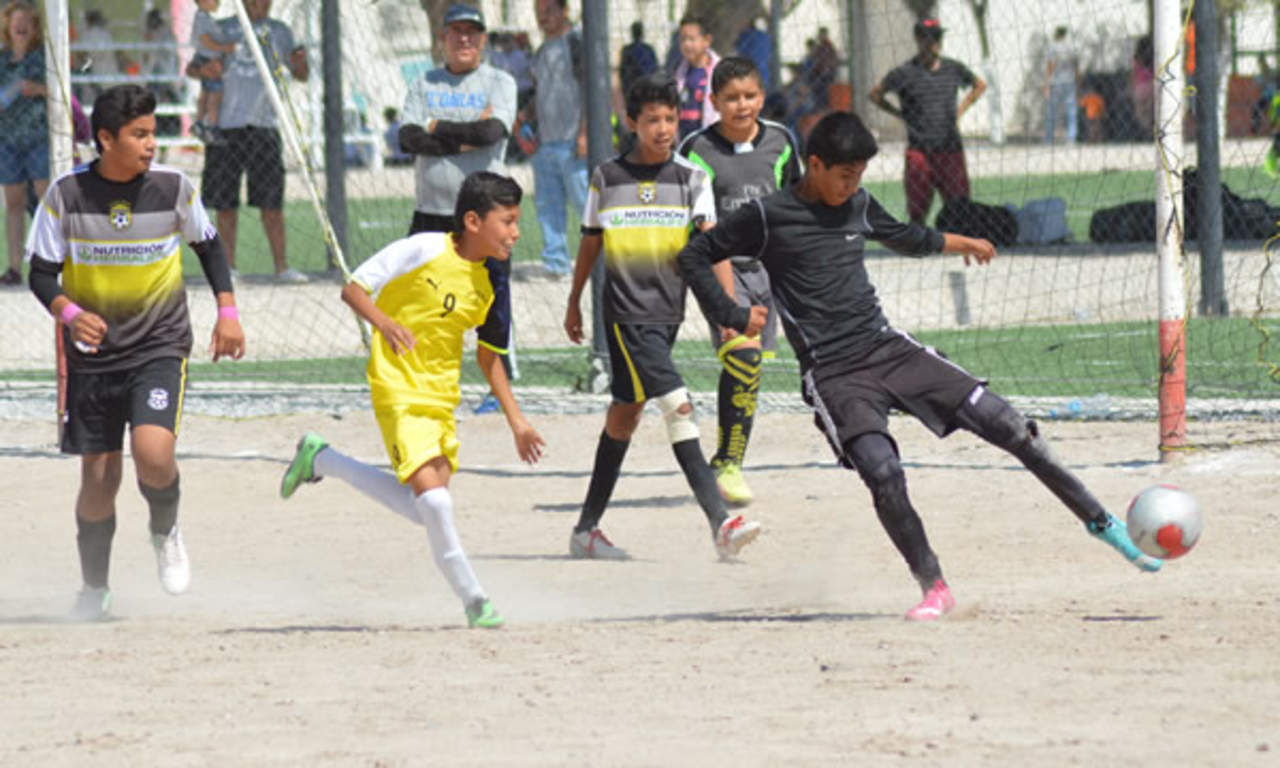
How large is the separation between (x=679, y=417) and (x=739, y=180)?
136 cm

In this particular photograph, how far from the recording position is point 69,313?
7102 millimetres

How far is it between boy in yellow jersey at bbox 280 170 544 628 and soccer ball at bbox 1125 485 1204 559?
196 centimetres

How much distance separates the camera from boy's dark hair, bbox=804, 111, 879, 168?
6.75 metres

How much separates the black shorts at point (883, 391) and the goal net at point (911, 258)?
330 cm

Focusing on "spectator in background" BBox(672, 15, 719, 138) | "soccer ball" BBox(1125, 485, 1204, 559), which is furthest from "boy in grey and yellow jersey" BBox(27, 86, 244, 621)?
"spectator in background" BBox(672, 15, 719, 138)

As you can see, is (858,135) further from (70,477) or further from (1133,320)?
(1133,320)

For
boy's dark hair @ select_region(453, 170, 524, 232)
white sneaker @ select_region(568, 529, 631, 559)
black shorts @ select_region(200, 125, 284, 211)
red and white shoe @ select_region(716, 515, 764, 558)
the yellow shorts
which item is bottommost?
white sneaker @ select_region(568, 529, 631, 559)

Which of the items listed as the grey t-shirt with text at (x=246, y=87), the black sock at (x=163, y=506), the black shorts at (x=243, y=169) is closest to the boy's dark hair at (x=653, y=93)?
the black sock at (x=163, y=506)

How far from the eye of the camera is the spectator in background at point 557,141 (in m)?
15.5

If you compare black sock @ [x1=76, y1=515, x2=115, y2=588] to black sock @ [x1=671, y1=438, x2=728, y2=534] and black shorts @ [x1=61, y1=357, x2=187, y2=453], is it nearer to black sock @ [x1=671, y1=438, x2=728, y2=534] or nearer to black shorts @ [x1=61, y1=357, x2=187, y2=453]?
black shorts @ [x1=61, y1=357, x2=187, y2=453]

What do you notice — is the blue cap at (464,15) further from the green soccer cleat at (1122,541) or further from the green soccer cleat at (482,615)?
the green soccer cleat at (1122,541)

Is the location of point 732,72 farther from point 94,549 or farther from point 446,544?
point 94,549

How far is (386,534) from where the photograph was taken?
915 centimetres

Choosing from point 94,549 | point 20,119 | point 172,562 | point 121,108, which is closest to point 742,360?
point 172,562
